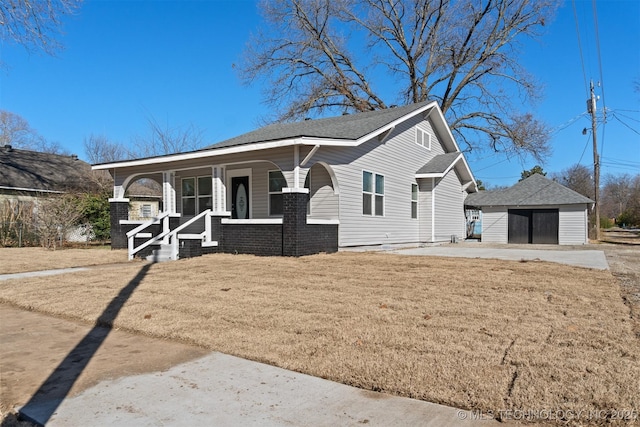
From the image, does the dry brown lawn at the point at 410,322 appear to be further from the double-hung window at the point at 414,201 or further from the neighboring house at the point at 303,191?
the double-hung window at the point at 414,201

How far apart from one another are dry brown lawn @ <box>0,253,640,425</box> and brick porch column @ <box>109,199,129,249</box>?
6.37 metres

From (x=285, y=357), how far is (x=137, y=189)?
29.4 m

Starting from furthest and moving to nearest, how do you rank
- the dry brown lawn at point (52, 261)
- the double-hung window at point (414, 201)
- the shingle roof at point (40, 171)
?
the shingle roof at point (40, 171) → the double-hung window at point (414, 201) → the dry brown lawn at point (52, 261)

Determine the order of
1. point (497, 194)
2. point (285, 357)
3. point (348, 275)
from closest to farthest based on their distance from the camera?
1. point (285, 357)
2. point (348, 275)
3. point (497, 194)

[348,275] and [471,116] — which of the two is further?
[471,116]

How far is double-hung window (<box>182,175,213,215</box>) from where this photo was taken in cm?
1626

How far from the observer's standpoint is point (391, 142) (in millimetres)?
16141

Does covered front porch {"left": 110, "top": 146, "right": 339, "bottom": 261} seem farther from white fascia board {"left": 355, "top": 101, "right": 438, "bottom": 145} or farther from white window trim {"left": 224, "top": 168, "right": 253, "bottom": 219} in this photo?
white fascia board {"left": 355, "top": 101, "right": 438, "bottom": 145}

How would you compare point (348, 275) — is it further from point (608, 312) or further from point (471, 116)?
point (471, 116)

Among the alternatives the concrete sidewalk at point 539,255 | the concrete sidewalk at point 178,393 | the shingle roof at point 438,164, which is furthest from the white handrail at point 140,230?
the shingle roof at point 438,164

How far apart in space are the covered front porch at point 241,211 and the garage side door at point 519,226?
14.1m

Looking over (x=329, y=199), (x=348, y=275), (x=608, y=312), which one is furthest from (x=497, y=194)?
(x=608, y=312)

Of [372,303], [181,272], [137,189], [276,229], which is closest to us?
[372,303]

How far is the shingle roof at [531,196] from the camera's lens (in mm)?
22234
